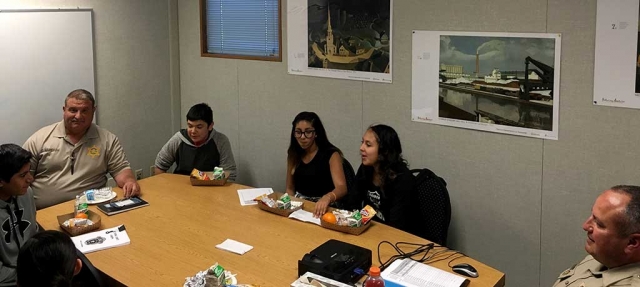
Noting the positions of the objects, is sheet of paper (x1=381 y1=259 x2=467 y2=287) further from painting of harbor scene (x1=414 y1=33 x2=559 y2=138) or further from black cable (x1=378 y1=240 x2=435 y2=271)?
painting of harbor scene (x1=414 y1=33 x2=559 y2=138)

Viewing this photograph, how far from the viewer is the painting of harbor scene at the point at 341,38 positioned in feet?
12.7

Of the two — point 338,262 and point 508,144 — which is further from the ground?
point 508,144

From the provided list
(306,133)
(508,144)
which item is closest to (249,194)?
(306,133)

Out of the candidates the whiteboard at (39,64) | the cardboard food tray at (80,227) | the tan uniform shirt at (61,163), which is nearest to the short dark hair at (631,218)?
the cardboard food tray at (80,227)

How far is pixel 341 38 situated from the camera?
4090 millimetres

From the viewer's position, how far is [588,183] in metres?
3.18

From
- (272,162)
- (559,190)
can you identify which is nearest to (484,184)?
(559,190)

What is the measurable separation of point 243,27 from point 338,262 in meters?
2.88

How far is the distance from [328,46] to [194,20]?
1436 millimetres

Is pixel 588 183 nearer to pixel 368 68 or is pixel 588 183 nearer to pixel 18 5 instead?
pixel 368 68

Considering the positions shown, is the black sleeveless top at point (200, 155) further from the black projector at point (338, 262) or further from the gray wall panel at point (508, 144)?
the black projector at point (338, 262)

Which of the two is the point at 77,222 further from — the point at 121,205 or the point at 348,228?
the point at 348,228

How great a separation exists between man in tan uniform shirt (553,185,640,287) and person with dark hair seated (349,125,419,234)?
1.15 metres

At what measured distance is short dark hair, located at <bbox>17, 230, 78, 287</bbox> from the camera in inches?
75.2
